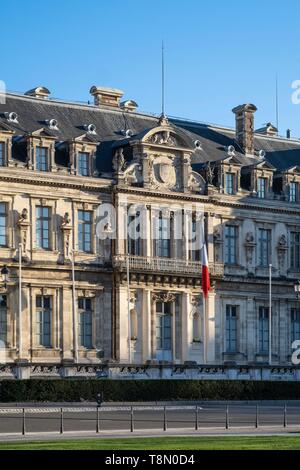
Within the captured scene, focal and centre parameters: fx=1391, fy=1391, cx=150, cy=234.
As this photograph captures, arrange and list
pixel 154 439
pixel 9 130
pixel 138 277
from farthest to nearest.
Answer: pixel 138 277, pixel 9 130, pixel 154 439

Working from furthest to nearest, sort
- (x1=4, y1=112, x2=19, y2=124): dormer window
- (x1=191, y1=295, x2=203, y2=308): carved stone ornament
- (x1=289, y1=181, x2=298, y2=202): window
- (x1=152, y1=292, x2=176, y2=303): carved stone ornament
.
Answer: (x1=289, y1=181, x2=298, y2=202): window < (x1=191, y1=295, x2=203, y2=308): carved stone ornament < (x1=152, y1=292, x2=176, y2=303): carved stone ornament < (x1=4, y1=112, x2=19, y2=124): dormer window

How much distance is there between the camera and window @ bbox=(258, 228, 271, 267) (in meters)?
90.2

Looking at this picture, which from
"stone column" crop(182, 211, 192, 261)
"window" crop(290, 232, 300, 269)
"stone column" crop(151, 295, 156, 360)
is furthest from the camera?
"window" crop(290, 232, 300, 269)

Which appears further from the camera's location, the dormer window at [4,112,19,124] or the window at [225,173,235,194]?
the window at [225,173,235,194]

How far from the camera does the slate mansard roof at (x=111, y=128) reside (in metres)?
82.1

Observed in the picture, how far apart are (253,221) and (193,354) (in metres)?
10.3

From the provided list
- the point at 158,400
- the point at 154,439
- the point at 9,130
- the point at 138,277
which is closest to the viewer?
the point at 154,439

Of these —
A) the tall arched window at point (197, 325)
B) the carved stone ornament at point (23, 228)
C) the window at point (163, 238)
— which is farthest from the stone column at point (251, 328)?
the carved stone ornament at point (23, 228)

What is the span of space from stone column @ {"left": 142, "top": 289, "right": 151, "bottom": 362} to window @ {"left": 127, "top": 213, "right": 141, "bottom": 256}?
249 cm

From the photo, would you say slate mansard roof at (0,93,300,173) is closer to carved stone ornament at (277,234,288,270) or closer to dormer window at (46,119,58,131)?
dormer window at (46,119,58,131)

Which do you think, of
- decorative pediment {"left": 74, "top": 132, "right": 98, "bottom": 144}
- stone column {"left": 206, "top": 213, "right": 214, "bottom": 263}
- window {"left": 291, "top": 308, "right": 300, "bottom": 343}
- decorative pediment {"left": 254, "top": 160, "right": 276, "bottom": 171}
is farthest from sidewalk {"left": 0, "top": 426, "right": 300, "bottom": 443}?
decorative pediment {"left": 254, "top": 160, "right": 276, "bottom": 171}

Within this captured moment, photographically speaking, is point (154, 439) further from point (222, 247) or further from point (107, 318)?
point (222, 247)

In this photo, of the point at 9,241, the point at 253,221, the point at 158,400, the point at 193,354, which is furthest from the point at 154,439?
the point at 253,221

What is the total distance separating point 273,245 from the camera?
9125cm
